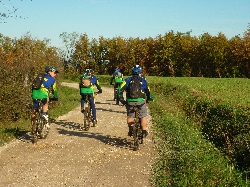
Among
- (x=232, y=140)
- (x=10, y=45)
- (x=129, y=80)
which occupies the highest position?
(x=10, y=45)

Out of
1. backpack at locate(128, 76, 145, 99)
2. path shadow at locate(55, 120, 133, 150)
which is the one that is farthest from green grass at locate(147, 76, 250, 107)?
backpack at locate(128, 76, 145, 99)

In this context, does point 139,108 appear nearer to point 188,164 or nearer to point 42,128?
point 188,164

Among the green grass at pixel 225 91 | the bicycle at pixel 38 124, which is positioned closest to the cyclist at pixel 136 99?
the bicycle at pixel 38 124

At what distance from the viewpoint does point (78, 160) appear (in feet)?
27.8

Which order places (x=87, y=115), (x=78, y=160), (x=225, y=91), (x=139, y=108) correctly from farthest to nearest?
(x=225, y=91)
(x=87, y=115)
(x=139, y=108)
(x=78, y=160)

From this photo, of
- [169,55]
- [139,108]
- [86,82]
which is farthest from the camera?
[169,55]

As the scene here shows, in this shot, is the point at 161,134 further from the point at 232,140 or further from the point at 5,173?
the point at 5,173

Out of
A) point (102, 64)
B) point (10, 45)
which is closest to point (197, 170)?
point (102, 64)

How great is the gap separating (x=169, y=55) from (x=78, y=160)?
235 feet

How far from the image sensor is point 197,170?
6973 mm

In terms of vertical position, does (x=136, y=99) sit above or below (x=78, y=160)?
above

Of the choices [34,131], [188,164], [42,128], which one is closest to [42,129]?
[42,128]

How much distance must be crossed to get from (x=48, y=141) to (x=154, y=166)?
429cm

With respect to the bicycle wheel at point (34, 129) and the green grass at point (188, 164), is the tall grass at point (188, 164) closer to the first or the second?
the green grass at point (188, 164)
